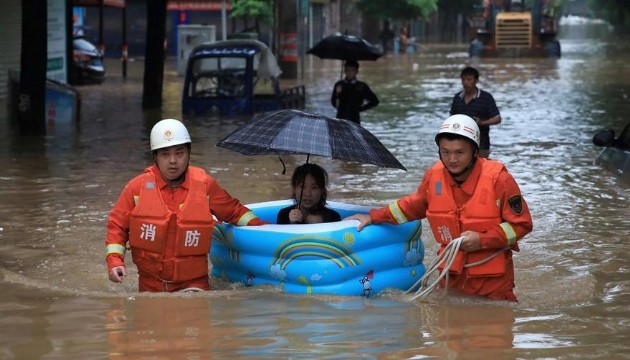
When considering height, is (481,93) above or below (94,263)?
above

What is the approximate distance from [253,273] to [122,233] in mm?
962

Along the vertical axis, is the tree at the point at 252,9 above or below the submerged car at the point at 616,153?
above

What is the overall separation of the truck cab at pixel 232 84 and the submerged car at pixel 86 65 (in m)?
9.81

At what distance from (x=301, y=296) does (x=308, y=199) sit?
0.79 meters

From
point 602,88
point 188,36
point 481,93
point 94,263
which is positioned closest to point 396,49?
point 188,36

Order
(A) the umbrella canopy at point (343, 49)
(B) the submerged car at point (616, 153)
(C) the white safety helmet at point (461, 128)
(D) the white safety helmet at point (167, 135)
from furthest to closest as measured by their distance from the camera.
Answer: (A) the umbrella canopy at point (343, 49) → (B) the submerged car at point (616, 153) → (D) the white safety helmet at point (167, 135) → (C) the white safety helmet at point (461, 128)

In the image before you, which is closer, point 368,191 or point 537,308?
point 537,308

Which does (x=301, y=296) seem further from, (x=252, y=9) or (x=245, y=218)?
(x=252, y=9)

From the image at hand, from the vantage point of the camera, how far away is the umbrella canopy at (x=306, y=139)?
26.0ft

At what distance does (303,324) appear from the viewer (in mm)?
7301

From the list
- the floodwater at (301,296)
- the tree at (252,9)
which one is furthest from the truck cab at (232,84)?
the tree at (252,9)

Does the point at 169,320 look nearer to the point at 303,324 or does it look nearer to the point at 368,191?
the point at 303,324

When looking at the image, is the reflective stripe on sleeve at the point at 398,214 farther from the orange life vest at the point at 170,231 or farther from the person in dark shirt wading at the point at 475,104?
the person in dark shirt wading at the point at 475,104

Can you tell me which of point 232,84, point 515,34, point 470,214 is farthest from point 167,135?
point 515,34
